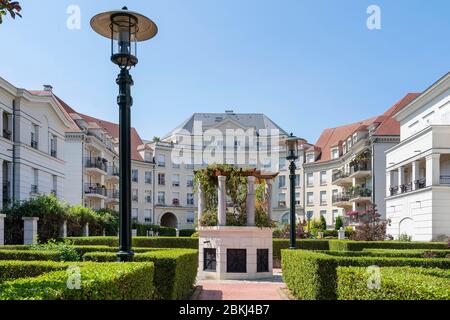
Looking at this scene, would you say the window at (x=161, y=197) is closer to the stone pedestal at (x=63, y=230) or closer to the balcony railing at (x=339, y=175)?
the balcony railing at (x=339, y=175)

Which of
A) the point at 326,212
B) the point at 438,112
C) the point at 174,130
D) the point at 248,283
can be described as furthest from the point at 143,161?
the point at 248,283

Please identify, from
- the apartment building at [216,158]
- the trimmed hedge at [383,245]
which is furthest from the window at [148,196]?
the trimmed hedge at [383,245]

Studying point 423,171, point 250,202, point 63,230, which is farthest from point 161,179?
point 250,202

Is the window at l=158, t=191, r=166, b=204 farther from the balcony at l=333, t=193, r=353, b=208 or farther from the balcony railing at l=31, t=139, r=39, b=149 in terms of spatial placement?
the balcony railing at l=31, t=139, r=39, b=149

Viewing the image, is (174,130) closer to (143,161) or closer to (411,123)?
(143,161)

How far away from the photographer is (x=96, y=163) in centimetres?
4775

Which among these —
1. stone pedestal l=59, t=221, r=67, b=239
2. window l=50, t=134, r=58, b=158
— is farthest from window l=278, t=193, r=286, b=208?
stone pedestal l=59, t=221, r=67, b=239

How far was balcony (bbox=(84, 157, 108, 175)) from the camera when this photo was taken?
46531 millimetres

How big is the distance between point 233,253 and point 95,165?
31503 millimetres

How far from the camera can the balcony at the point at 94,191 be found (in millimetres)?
47125

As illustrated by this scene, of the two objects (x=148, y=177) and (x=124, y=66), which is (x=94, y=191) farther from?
(x=124, y=66)
